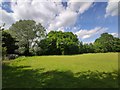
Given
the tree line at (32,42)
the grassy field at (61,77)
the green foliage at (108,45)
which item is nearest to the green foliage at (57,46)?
the tree line at (32,42)

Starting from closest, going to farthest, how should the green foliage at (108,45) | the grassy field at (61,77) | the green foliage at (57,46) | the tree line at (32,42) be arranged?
the grassy field at (61,77)
the tree line at (32,42)
the green foliage at (57,46)
the green foliage at (108,45)

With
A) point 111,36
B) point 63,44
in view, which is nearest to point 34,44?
point 63,44

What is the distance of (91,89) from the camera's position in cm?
1033

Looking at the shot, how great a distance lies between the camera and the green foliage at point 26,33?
5500cm

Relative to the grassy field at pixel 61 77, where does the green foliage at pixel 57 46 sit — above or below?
above

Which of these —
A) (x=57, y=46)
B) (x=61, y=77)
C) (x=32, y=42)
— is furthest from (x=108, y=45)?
(x=61, y=77)

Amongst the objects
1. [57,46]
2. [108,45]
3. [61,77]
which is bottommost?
[61,77]

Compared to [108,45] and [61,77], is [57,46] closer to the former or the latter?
[108,45]

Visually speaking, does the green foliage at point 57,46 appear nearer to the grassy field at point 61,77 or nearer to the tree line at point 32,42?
the tree line at point 32,42

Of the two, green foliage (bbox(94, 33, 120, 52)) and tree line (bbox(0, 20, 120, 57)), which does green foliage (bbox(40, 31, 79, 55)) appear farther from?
green foliage (bbox(94, 33, 120, 52))

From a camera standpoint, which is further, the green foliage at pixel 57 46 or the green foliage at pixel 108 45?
the green foliage at pixel 108 45

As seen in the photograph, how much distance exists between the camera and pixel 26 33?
5628 cm

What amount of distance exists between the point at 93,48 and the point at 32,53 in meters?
38.1

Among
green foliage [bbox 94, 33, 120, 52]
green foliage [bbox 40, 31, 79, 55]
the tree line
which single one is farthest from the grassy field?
green foliage [bbox 94, 33, 120, 52]
